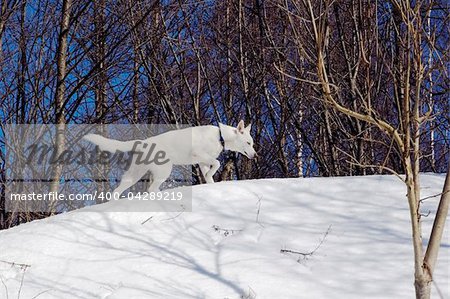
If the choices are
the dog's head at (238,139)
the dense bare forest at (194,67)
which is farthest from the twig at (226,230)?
the dense bare forest at (194,67)

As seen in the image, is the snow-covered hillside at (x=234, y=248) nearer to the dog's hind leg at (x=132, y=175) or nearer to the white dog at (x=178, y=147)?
the white dog at (x=178, y=147)

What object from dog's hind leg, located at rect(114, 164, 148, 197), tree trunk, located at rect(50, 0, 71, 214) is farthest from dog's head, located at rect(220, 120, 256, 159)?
tree trunk, located at rect(50, 0, 71, 214)

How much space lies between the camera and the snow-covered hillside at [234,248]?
8.75 ft

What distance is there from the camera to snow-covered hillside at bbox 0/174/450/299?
2666 millimetres

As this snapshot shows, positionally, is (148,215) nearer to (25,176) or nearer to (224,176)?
(224,176)

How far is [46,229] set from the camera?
350 centimetres

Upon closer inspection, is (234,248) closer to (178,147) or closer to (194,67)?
(178,147)

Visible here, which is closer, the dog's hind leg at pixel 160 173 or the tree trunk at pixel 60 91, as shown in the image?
the dog's hind leg at pixel 160 173

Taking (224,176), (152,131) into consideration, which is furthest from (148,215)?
(152,131)

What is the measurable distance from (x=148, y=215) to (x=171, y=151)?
1050mm

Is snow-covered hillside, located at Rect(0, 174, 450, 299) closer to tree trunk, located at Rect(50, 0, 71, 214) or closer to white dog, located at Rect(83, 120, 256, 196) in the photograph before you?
white dog, located at Rect(83, 120, 256, 196)

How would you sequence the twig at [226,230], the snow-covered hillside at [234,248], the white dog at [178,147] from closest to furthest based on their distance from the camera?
the snow-covered hillside at [234,248] → the twig at [226,230] → the white dog at [178,147]

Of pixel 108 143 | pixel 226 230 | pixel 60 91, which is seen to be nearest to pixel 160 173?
pixel 108 143

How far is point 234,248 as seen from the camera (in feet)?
10.4
